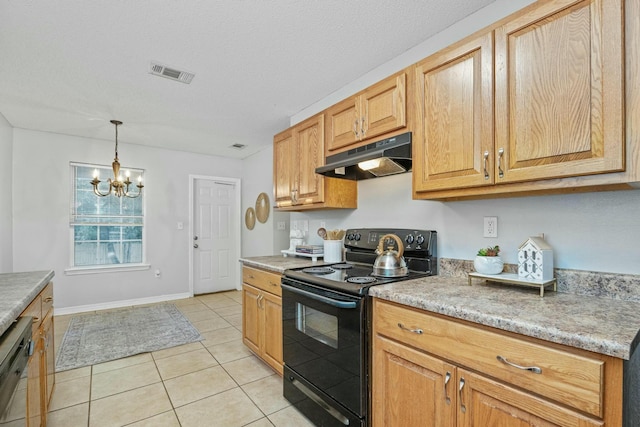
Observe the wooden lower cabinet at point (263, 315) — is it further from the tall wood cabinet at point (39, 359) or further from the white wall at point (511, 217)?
the tall wood cabinet at point (39, 359)

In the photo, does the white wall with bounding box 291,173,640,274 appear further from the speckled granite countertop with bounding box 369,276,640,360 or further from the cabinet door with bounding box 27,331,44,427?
the cabinet door with bounding box 27,331,44,427

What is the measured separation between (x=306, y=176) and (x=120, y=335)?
2710 millimetres

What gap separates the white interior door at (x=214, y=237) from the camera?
5.32 m

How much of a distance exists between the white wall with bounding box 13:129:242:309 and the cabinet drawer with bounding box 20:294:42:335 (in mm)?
2993

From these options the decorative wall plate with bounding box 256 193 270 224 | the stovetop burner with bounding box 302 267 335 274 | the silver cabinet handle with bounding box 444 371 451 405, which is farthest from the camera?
the decorative wall plate with bounding box 256 193 270 224

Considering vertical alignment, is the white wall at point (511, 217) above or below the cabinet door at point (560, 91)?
below

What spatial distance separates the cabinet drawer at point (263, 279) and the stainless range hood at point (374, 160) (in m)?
0.91

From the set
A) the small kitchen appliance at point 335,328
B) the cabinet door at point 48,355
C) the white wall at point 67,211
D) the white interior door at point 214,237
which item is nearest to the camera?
the small kitchen appliance at point 335,328

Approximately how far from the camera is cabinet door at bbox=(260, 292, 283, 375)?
2.34 meters

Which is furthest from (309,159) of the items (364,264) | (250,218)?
(250,218)

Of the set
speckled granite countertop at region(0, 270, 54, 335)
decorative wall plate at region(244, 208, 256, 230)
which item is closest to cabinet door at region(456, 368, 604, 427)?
speckled granite countertop at region(0, 270, 54, 335)

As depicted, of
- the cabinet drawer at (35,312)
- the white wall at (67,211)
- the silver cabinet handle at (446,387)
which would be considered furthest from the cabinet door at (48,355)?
the white wall at (67,211)

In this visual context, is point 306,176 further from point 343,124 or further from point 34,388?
point 34,388

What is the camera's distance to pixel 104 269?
446cm
